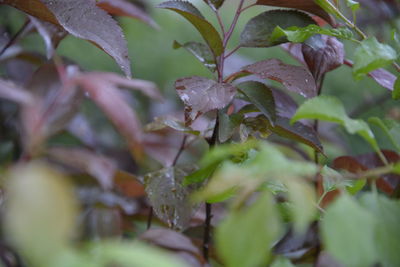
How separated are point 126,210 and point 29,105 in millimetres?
633

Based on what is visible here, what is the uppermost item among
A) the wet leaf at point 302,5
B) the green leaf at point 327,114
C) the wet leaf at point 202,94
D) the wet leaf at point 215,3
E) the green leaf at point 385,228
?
the green leaf at point 327,114

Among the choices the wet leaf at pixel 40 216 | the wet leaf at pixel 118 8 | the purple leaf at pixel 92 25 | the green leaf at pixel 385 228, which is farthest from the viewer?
the wet leaf at pixel 118 8

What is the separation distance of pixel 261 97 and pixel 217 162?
0.13 m

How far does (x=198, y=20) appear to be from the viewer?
2.17 ft

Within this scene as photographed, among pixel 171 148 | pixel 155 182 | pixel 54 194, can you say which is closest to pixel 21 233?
pixel 54 194

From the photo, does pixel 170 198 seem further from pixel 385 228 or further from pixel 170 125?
pixel 385 228

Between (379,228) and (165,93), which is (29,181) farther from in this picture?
(165,93)

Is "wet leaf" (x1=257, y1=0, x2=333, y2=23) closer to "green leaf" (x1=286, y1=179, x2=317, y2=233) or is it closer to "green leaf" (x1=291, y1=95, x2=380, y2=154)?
"green leaf" (x1=291, y1=95, x2=380, y2=154)

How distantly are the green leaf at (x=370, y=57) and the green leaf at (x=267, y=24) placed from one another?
0.59 ft

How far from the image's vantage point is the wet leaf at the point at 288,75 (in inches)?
25.1

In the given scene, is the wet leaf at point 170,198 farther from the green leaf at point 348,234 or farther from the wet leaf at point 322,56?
the green leaf at point 348,234

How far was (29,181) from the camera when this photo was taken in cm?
31

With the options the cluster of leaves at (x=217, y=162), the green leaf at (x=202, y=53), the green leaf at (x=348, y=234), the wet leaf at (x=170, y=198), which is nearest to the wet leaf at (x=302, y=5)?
the cluster of leaves at (x=217, y=162)

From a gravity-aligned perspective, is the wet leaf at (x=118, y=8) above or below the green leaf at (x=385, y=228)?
below
